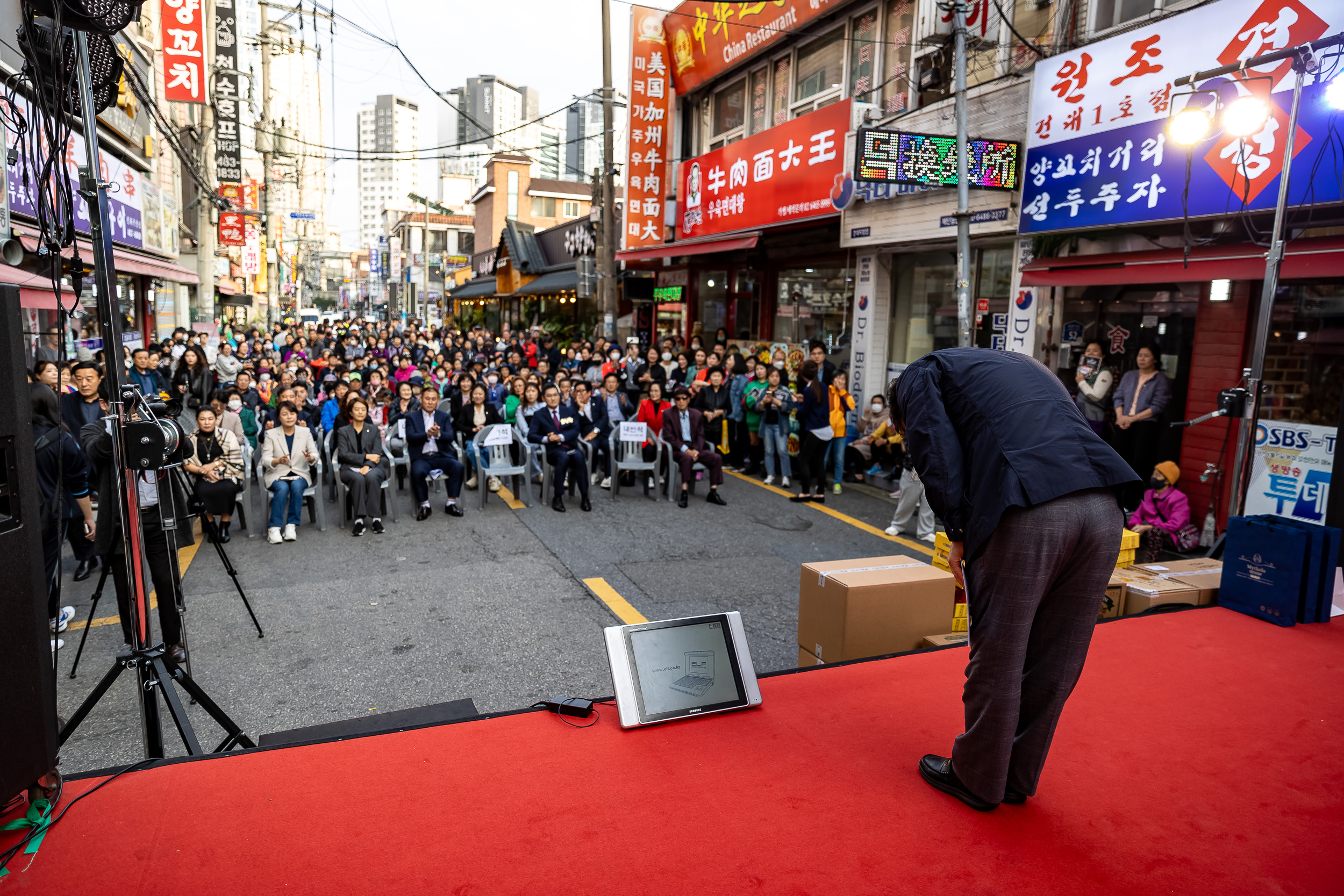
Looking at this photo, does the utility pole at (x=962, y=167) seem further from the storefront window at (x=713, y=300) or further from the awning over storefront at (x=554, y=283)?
the awning over storefront at (x=554, y=283)

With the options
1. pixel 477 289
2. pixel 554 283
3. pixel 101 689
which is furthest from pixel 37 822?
pixel 477 289

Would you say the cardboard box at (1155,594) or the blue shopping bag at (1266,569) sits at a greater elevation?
the blue shopping bag at (1266,569)

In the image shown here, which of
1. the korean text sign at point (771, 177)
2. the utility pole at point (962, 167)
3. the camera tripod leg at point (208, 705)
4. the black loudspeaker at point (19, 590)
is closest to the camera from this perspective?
the black loudspeaker at point (19, 590)

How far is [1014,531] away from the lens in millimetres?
2541

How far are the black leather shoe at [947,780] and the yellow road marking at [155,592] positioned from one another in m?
3.79

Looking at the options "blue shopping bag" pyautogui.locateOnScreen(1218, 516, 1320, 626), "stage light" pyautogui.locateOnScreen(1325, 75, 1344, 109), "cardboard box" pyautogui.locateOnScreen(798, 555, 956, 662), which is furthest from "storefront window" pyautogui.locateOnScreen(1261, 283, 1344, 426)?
"cardboard box" pyautogui.locateOnScreen(798, 555, 956, 662)

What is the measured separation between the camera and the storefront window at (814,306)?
43.7 feet

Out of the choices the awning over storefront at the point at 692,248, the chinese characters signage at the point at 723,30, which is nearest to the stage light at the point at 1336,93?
the awning over storefront at the point at 692,248

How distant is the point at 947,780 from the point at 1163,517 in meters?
6.18

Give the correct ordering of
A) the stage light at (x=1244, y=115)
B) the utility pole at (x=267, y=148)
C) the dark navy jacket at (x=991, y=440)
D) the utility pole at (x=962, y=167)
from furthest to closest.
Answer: the utility pole at (x=267, y=148), the utility pole at (x=962, y=167), the stage light at (x=1244, y=115), the dark navy jacket at (x=991, y=440)

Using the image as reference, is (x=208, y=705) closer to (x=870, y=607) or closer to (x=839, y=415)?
(x=870, y=607)

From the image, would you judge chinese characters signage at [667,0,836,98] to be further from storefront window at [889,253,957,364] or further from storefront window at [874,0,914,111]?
storefront window at [889,253,957,364]

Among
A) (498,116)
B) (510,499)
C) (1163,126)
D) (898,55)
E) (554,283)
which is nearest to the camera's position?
(1163,126)

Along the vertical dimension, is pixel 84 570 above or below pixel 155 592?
below
